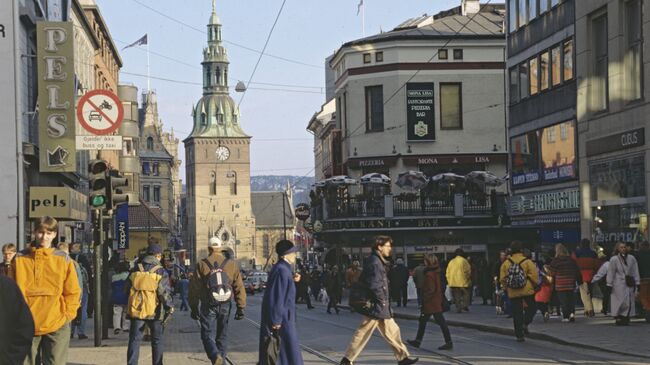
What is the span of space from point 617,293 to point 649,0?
7.64m

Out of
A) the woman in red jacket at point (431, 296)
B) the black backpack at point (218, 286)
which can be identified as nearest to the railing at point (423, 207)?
the woman in red jacket at point (431, 296)

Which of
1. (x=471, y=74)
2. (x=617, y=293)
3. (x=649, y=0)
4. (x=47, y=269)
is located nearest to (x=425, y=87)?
(x=471, y=74)

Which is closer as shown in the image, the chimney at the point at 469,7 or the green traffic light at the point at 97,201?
the green traffic light at the point at 97,201

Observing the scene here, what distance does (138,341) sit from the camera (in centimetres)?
1582

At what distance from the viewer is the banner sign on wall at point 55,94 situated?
3058 centimetres

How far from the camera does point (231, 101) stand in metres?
184

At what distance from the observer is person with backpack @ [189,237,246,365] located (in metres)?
15.6

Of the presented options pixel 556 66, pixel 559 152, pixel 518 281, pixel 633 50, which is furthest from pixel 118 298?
pixel 556 66

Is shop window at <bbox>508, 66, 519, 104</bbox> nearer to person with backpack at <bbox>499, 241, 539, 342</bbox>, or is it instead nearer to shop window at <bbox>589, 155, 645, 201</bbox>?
shop window at <bbox>589, 155, 645, 201</bbox>

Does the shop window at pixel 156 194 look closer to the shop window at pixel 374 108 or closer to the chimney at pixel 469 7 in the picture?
the chimney at pixel 469 7

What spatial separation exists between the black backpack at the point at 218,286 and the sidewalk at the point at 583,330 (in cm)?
564

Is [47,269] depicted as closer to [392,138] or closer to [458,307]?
[458,307]

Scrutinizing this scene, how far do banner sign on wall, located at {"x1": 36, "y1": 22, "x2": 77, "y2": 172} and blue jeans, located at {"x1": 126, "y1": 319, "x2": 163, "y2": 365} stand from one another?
634 inches

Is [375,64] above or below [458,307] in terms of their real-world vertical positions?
above
